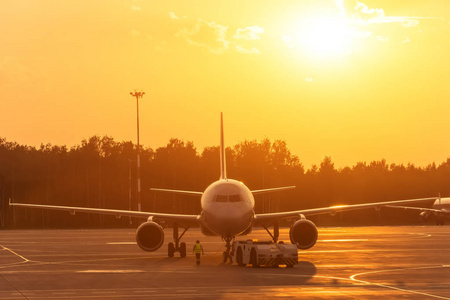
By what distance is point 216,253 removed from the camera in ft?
154

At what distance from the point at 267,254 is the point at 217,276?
4989mm

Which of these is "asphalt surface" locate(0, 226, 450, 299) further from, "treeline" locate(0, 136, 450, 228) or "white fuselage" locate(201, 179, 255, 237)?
"treeline" locate(0, 136, 450, 228)

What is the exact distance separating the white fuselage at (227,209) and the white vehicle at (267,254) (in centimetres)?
252

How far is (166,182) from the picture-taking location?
166 meters

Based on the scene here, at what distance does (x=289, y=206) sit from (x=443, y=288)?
468ft

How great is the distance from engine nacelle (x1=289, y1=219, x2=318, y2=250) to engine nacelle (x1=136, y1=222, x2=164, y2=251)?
7.11 metres

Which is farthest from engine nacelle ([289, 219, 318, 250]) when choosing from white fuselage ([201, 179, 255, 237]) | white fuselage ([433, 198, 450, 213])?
white fuselage ([433, 198, 450, 213])

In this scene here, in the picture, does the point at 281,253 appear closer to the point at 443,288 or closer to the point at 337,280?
the point at 337,280

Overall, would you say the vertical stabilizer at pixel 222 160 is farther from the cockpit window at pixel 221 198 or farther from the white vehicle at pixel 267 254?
the white vehicle at pixel 267 254

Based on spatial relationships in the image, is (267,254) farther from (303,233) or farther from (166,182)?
(166,182)

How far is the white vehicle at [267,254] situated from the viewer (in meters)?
35.4

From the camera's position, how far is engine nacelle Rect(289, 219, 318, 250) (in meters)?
42.6

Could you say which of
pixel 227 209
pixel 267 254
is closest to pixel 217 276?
pixel 267 254

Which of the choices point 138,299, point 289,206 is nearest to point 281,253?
point 138,299
